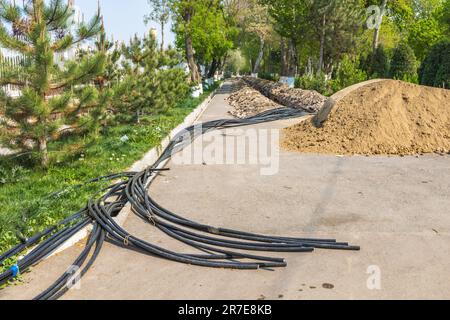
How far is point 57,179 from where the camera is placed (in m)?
7.38

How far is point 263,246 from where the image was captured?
4.88 metres

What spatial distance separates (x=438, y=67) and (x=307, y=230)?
78.0 ft

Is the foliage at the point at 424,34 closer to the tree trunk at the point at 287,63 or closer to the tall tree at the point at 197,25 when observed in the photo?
the tree trunk at the point at 287,63

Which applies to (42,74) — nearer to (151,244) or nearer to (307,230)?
(151,244)

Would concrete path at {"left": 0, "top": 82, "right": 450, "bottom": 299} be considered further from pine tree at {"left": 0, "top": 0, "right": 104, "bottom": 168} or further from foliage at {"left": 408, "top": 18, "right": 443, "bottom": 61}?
foliage at {"left": 408, "top": 18, "right": 443, "bottom": 61}

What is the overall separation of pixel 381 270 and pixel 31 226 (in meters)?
4.05

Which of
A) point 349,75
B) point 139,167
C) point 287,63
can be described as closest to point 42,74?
point 139,167

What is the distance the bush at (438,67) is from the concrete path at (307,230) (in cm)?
1722

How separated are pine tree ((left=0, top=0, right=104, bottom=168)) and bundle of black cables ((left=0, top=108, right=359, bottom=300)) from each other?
1.89m

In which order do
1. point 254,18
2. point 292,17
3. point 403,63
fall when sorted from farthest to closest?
point 254,18 → point 292,17 → point 403,63

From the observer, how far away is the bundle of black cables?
14.6 feet

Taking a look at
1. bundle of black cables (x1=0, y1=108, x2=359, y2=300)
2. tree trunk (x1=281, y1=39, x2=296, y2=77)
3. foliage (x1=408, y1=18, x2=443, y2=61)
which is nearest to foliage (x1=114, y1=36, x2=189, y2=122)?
bundle of black cables (x1=0, y1=108, x2=359, y2=300)
